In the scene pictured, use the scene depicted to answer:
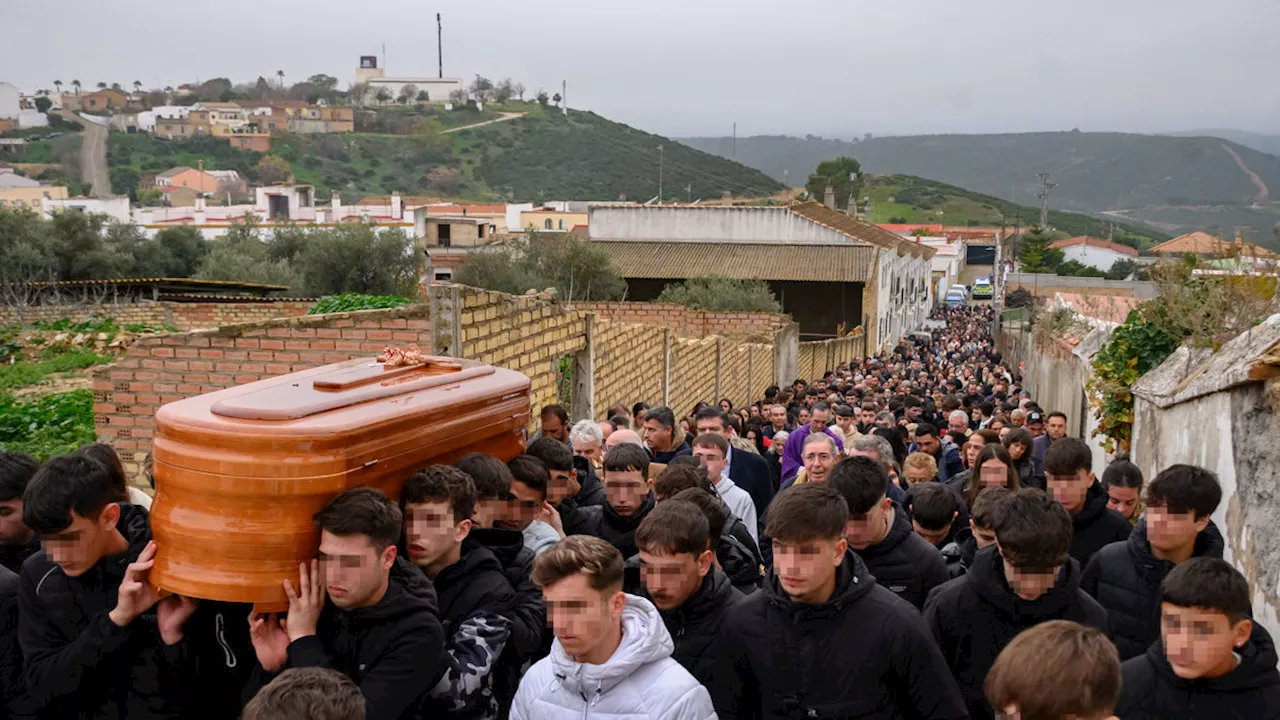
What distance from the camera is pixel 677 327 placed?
25516 millimetres

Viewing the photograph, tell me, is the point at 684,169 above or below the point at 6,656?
above

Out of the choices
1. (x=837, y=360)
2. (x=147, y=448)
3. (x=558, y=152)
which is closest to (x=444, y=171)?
(x=558, y=152)

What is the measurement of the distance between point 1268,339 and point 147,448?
8660 millimetres

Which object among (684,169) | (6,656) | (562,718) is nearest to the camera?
(562,718)

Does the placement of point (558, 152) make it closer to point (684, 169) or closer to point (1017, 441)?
point (684, 169)

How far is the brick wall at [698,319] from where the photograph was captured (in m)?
24.3

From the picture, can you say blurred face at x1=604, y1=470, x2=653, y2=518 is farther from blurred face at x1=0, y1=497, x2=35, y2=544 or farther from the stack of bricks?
the stack of bricks

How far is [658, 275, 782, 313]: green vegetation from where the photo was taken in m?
35.0

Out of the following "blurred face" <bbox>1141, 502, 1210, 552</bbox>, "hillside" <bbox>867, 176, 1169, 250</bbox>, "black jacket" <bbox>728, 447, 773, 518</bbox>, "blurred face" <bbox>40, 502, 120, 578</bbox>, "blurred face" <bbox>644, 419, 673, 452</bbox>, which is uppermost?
"hillside" <bbox>867, 176, 1169, 250</bbox>

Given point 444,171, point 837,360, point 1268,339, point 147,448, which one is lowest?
point 837,360

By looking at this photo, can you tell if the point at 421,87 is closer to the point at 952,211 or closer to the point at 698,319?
the point at 952,211

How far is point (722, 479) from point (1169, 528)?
Result: 107 inches

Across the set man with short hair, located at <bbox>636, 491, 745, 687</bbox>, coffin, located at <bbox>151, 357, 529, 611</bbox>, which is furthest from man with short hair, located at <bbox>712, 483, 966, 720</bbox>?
coffin, located at <bbox>151, 357, 529, 611</bbox>

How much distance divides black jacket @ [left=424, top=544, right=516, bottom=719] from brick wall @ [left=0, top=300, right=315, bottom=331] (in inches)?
846
